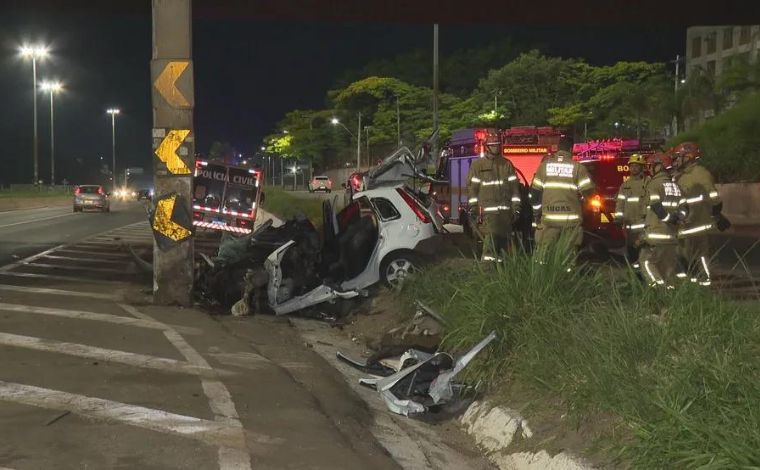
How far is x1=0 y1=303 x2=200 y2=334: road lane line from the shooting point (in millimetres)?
8609

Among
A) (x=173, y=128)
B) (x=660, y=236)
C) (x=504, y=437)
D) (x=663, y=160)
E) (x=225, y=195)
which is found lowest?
(x=504, y=437)

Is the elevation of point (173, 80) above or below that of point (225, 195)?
above

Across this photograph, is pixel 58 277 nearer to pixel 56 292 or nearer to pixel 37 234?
pixel 56 292

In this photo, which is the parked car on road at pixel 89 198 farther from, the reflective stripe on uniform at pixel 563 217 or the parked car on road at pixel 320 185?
the reflective stripe on uniform at pixel 563 217

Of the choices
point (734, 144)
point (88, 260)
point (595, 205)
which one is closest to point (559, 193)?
point (595, 205)

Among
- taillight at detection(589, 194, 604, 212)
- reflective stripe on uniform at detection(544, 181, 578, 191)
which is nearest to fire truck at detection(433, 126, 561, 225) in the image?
taillight at detection(589, 194, 604, 212)

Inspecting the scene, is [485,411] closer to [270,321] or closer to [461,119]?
[270,321]

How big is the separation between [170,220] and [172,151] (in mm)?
837

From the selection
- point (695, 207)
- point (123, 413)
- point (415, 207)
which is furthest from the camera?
point (415, 207)

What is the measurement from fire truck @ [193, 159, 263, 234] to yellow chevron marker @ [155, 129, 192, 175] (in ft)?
29.7

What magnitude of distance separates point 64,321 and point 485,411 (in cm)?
517

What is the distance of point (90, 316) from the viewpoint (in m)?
9.04

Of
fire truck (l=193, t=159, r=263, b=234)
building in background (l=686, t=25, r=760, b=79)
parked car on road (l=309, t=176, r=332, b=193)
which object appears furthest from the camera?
parked car on road (l=309, t=176, r=332, b=193)

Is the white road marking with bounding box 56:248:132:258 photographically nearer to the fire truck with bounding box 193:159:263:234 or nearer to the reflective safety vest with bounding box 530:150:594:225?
the fire truck with bounding box 193:159:263:234
